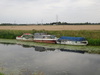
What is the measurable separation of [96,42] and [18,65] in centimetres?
1779

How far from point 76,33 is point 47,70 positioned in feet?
95.5

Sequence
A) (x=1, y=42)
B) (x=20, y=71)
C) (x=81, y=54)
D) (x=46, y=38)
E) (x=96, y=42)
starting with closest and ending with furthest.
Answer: (x=20, y=71) → (x=81, y=54) → (x=96, y=42) → (x=46, y=38) → (x=1, y=42)

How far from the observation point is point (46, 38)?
40438 mm

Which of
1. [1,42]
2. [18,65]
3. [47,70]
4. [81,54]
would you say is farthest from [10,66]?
[1,42]

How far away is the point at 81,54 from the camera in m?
29.4

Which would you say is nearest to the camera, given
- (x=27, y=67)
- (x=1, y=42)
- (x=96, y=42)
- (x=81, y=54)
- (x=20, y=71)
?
(x=20, y=71)

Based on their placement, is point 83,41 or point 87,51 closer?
point 87,51

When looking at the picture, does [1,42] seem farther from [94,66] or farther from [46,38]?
[94,66]

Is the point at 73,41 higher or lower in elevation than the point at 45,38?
lower

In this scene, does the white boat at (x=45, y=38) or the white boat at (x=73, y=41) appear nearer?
the white boat at (x=73, y=41)

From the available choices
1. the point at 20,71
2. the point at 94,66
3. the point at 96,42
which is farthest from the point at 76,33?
the point at 20,71

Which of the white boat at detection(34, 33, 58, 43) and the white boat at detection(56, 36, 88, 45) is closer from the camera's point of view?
the white boat at detection(56, 36, 88, 45)

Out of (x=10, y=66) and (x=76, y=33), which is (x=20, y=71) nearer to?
(x=10, y=66)

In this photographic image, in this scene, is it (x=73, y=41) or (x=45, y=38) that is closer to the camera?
(x=73, y=41)
